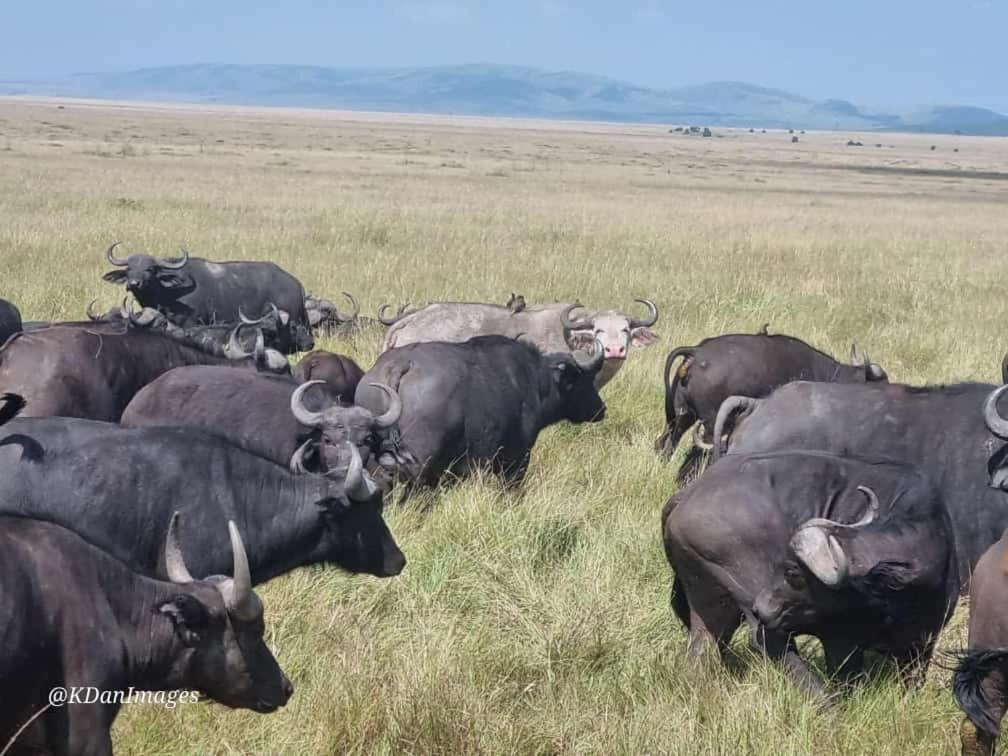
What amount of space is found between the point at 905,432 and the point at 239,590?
444cm

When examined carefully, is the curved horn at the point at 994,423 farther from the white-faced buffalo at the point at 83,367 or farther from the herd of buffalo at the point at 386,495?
the white-faced buffalo at the point at 83,367

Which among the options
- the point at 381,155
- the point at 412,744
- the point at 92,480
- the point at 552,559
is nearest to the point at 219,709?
the point at 412,744

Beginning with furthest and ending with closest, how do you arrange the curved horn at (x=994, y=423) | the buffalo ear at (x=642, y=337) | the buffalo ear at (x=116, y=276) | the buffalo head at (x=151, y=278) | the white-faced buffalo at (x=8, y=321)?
1. the buffalo ear at (x=116, y=276)
2. the buffalo head at (x=151, y=278)
3. the buffalo ear at (x=642, y=337)
4. the white-faced buffalo at (x=8, y=321)
5. the curved horn at (x=994, y=423)

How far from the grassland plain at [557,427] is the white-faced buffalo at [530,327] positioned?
1.48ft

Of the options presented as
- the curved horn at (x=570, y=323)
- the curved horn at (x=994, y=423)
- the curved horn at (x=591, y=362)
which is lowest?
the curved horn at (x=570, y=323)

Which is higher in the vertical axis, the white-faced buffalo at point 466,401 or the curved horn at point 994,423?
the curved horn at point 994,423

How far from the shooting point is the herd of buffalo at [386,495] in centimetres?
412

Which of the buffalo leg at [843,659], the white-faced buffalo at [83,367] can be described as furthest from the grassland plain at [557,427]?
the white-faced buffalo at [83,367]

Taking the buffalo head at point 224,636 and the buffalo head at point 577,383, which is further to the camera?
the buffalo head at point 577,383

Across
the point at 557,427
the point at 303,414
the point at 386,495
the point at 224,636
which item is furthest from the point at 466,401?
the point at 224,636

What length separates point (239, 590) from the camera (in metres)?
4.10

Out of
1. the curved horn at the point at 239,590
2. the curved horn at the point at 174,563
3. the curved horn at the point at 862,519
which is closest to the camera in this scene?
the curved horn at the point at 239,590

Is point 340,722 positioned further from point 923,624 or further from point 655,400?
point 655,400

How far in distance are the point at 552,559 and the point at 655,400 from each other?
4531 millimetres
